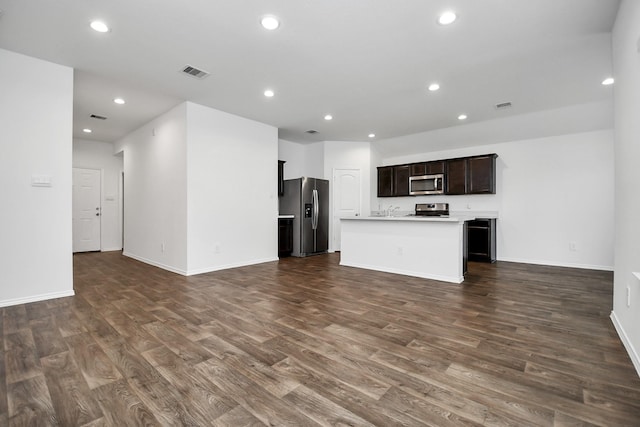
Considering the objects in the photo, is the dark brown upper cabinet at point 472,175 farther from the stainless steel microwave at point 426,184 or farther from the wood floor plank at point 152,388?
the wood floor plank at point 152,388

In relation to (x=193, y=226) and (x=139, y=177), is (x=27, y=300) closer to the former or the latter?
(x=193, y=226)

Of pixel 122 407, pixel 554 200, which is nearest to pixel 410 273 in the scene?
pixel 554 200

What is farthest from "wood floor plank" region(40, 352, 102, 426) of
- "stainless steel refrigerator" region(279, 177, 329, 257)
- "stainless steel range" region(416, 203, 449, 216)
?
"stainless steel range" region(416, 203, 449, 216)

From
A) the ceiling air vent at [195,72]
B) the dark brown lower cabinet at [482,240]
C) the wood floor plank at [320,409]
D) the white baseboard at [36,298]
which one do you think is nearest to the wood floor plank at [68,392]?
the wood floor plank at [320,409]

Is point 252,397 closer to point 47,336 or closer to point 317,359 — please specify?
point 317,359

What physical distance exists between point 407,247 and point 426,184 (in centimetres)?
266

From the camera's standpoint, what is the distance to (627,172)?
84.0 inches

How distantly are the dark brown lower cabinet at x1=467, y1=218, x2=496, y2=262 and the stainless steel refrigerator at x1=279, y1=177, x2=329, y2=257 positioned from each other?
312 cm

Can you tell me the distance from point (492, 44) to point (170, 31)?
3144mm

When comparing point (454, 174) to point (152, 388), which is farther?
point (454, 174)

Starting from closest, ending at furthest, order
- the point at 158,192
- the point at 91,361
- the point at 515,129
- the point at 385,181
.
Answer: the point at 91,361 → the point at 158,192 → the point at 515,129 → the point at 385,181

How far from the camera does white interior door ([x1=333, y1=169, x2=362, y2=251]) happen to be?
7.17 m

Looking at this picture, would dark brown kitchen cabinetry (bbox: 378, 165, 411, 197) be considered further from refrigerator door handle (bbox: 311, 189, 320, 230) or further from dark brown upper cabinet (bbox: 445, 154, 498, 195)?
refrigerator door handle (bbox: 311, 189, 320, 230)

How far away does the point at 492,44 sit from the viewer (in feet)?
9.64
